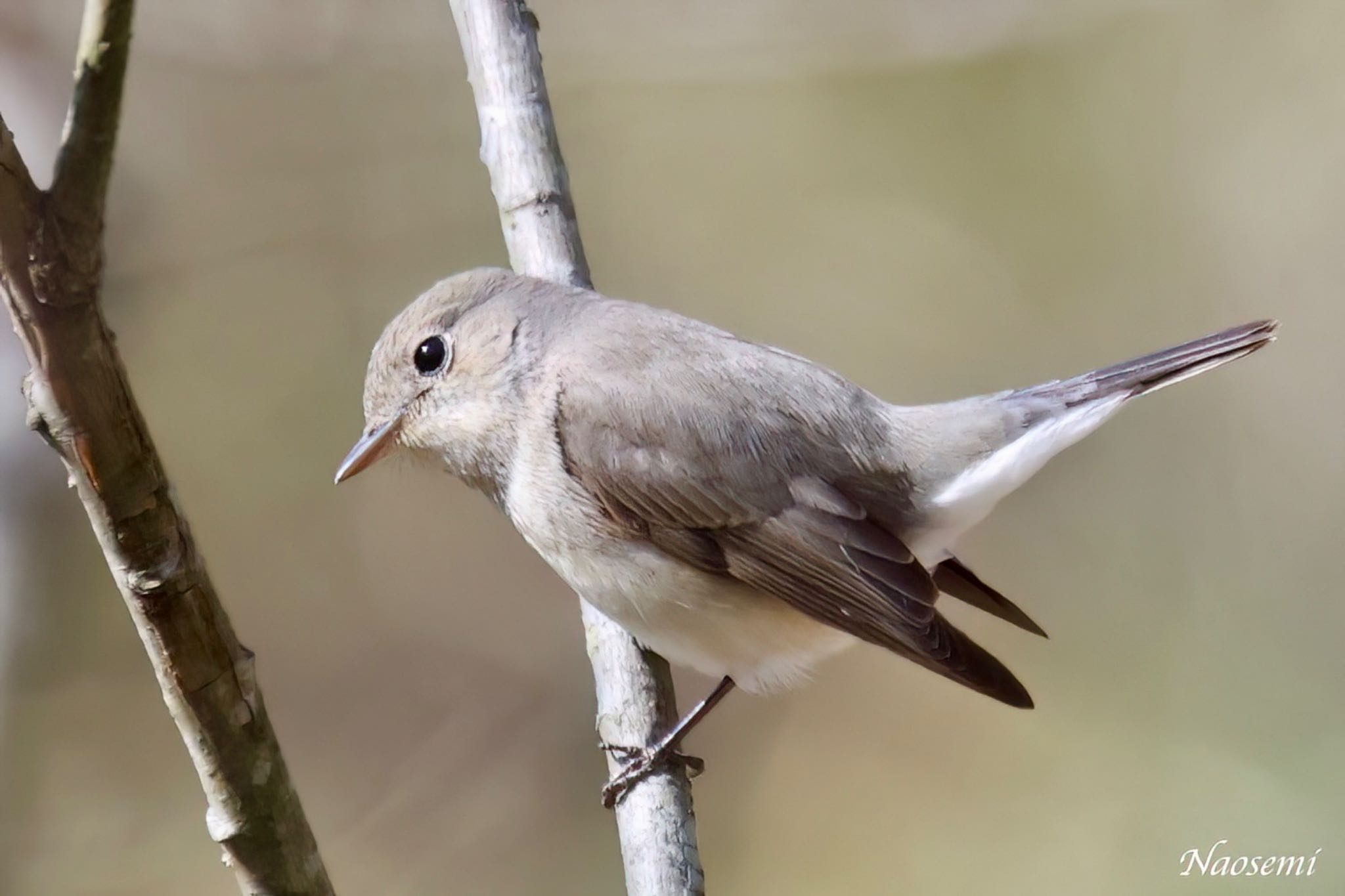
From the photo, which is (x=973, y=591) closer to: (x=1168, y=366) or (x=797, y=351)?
(x=1168, y=366)

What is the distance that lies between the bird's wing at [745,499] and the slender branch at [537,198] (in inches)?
14.1

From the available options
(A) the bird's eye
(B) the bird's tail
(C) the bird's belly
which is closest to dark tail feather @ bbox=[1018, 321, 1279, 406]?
(B) the bird's tail

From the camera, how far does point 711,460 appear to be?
231cm

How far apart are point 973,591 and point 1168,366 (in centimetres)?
65

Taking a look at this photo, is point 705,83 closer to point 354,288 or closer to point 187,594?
point 354,288

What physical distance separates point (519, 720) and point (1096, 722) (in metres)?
A: 2.06

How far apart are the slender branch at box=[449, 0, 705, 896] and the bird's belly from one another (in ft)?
0.43

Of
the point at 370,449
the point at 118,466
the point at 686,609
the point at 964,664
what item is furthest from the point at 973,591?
the point at 118,466

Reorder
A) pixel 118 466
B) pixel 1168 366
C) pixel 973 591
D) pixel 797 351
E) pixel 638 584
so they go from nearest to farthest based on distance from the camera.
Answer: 1. pixel 118 466
2. pixel 638 584
3. pixel 1168 366
4. pixel 973 591
5. pixel 797 351

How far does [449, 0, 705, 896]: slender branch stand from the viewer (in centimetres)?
247

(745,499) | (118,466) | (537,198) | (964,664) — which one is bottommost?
(118,466)

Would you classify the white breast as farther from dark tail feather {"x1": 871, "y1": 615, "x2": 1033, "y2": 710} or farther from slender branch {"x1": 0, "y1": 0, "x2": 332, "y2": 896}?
slender branch {"x1": 0, "y1": 0, "x2": 332, "y2": 896}

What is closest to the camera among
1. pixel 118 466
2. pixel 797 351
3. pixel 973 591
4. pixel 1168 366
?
pixel 118 466

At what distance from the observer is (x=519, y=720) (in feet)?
Result: 13.6
